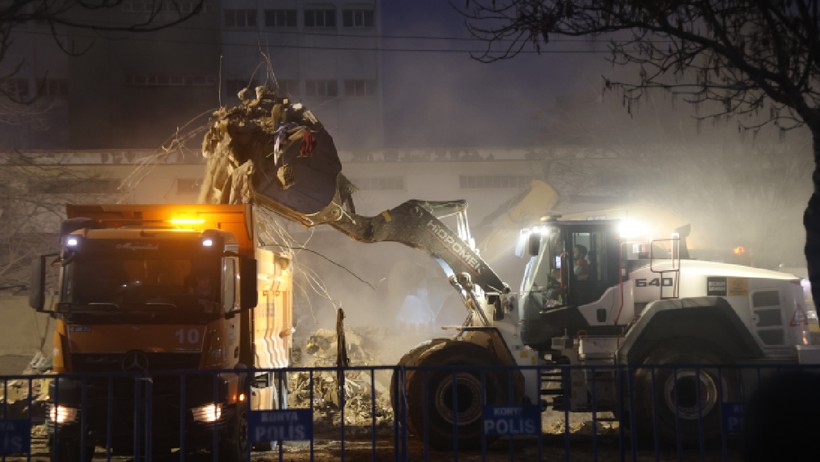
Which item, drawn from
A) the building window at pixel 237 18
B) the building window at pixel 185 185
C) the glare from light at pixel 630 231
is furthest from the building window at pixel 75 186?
the building window at pixel 237 18

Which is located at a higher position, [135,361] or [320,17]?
[320,17]

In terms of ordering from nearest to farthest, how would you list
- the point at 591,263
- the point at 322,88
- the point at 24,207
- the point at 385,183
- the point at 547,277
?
1. the point at 591,263
2. the point at 547,277
3. the point at 24,207
4. the point at 385,183
5. the point at 322,88

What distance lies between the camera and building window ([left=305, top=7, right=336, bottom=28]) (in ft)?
153

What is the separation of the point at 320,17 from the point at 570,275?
37.7 metres

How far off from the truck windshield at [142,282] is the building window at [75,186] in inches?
478

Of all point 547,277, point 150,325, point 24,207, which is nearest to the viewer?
point 150,325

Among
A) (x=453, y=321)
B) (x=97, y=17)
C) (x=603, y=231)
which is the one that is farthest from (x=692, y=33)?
(x=97, y=17)

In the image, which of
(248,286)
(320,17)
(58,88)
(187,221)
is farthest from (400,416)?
(58,88)

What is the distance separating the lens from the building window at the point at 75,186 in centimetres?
2491

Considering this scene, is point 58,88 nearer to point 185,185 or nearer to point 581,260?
point 185,185

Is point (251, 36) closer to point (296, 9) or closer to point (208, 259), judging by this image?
point (296, 9)

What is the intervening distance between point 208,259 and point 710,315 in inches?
268

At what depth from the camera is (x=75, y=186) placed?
94.9 feet

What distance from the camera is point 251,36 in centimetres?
4650
